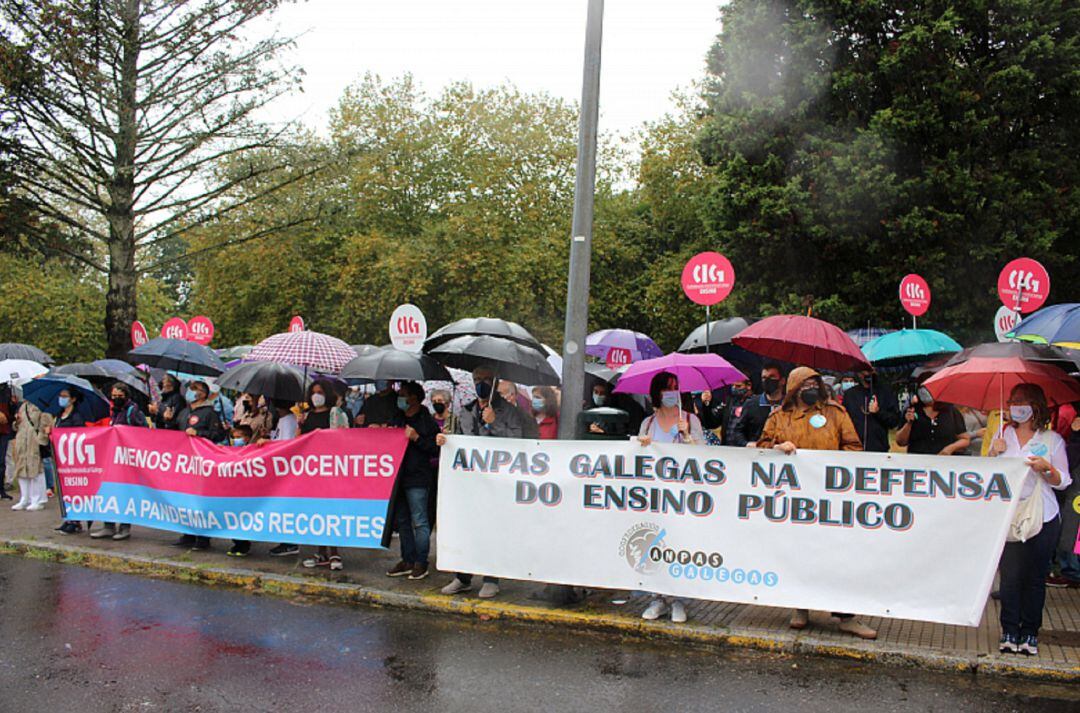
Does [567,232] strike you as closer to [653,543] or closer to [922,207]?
[922,207]

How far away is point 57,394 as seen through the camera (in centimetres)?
1221

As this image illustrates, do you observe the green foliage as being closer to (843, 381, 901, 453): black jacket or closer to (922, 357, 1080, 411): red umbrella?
(843, 381, 901, 453): black jacket

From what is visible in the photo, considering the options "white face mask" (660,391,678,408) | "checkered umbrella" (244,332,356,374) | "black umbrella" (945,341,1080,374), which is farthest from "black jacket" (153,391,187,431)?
"black umbrella" (945,341,1080,374)

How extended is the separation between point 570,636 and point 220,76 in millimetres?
15305

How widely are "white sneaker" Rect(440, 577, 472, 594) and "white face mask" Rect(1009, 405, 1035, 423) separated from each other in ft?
15.5

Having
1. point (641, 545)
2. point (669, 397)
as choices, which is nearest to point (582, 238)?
point (669, 397)

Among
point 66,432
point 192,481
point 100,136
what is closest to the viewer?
point 192,481

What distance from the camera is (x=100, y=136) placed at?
57.8 feet

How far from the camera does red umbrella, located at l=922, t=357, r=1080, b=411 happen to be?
6410mm

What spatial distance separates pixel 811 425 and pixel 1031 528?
1635 millimetres

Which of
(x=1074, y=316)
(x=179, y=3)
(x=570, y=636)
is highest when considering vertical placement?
(x=179, y=3)

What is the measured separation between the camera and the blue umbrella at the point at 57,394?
11852 mm

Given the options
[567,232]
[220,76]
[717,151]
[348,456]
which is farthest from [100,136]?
[567,232]

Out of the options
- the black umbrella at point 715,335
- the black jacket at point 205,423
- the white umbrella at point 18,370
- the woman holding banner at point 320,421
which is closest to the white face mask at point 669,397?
the woman holding banner at point 320,421
